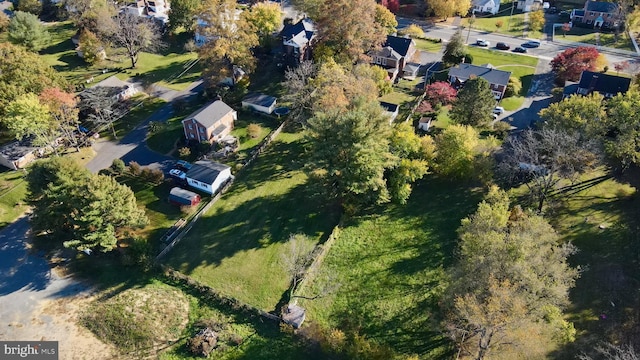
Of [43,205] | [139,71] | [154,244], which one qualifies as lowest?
[154,244]

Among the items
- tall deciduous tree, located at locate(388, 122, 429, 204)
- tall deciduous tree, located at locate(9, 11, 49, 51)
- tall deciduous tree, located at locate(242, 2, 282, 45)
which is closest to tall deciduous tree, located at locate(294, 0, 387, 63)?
tall deciduous tree, located at locate(242, 2, 282, 45)

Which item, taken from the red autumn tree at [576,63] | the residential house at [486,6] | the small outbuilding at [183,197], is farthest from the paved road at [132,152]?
the residential house at [486,6]

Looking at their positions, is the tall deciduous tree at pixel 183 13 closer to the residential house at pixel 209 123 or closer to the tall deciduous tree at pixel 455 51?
the residential house at pixel 209 123

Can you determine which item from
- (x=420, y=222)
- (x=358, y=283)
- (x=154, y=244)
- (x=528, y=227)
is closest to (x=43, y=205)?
(x=154, y=244)

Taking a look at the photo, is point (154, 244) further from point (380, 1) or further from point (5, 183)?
point (380, 1)

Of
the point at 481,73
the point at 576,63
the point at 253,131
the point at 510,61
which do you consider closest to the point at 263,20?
the point at 253,131

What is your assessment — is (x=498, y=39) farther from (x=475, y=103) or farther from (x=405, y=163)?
(x=405, y=163)
